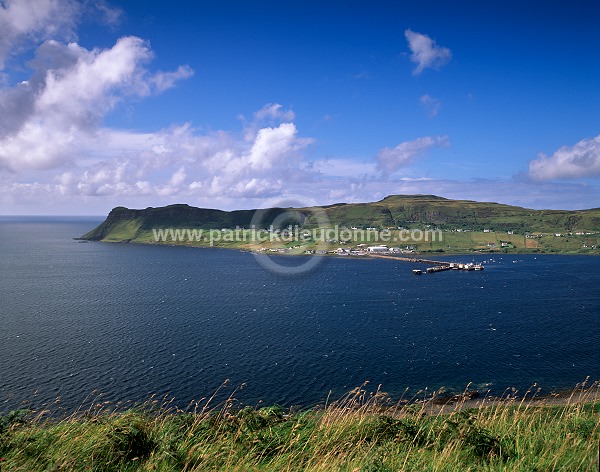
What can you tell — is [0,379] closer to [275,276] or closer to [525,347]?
[525,347]

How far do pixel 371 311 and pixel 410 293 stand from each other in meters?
30.4

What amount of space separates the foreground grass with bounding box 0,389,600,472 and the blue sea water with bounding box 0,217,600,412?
34.0 meters

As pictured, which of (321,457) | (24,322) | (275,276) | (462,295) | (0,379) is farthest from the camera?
(275,276)

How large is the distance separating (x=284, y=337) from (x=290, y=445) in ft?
234

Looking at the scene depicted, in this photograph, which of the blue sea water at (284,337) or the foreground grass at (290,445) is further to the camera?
the blue sea water at (284,337)

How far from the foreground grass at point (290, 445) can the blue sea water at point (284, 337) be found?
3403 centimetres

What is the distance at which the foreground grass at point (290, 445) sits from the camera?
820 cm

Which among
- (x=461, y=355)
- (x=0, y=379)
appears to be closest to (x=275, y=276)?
(x=461, y=355)

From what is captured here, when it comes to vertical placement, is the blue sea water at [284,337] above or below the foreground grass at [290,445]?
below

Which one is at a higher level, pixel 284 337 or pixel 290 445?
pixel 290 445

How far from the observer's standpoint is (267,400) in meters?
51.0

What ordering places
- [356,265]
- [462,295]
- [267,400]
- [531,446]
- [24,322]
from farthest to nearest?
[356,265], [462,295], [24,322], [267,400], [531,446]

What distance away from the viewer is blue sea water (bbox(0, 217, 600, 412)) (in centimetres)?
5678

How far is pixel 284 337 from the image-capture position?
78625 mm
